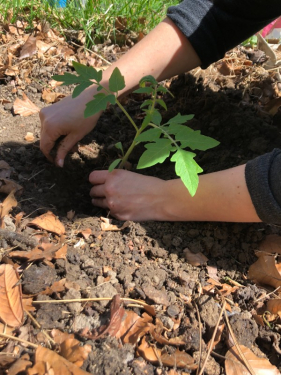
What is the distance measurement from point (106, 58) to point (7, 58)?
0.79 meters

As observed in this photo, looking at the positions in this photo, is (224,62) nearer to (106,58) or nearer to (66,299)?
(106,58)

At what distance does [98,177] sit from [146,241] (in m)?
0.54

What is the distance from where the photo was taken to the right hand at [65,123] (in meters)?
1.95

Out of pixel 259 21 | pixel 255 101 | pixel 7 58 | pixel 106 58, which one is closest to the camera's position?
pixel 259 21

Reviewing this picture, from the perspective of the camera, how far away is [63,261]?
4.69 feet

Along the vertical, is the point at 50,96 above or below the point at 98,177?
above

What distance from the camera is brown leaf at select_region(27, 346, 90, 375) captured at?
1.04 metres

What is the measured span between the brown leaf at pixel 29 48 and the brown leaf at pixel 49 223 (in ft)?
5.91

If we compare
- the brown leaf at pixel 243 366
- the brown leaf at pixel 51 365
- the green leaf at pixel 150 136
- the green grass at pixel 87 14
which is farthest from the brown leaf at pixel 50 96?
the brown leaf at pixel 243 366

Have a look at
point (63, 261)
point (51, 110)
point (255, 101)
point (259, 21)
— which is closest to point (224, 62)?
point (255, 101)

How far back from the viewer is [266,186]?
1.50 meters

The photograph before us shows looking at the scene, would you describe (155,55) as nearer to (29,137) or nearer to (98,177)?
(98,177)

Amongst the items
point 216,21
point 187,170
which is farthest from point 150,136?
point 216,21

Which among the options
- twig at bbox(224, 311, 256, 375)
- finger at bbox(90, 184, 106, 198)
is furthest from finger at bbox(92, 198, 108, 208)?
twig at bbox(224, 311, 256, 375)
